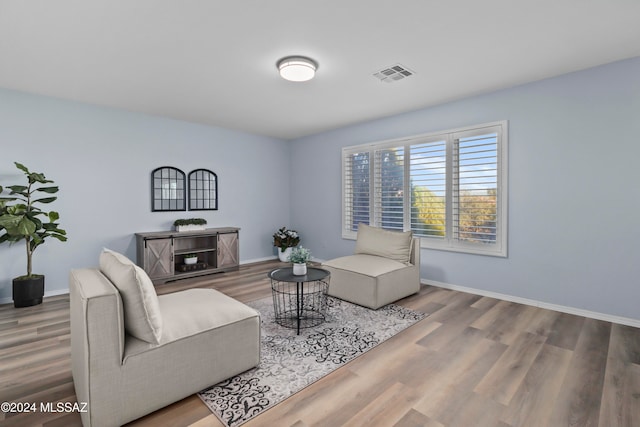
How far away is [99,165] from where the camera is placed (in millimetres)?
4410

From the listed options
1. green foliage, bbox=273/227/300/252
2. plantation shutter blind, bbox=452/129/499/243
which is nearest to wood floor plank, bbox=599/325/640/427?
plantation shutter blind, bbox=452/129/499/243

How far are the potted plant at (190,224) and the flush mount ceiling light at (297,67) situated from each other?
10.1 feet

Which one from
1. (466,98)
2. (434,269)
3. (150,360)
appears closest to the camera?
(150,360)

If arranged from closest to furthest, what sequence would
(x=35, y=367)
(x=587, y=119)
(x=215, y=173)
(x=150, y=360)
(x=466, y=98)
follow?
1. (x=150, y=360)
2. (x=35, y=367)
3. (x=587, y=119)
4. (x=466, y=98)
5. (x=215, y=173)

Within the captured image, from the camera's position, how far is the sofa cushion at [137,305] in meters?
1.74

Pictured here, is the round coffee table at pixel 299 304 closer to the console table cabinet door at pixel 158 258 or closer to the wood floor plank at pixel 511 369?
the wood floor plank at pixel 511 369

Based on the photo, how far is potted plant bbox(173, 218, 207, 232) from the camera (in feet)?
16.3

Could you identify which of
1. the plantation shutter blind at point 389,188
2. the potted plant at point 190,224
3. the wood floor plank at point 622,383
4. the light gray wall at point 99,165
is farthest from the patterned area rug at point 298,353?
the light gray wall at point 99,165

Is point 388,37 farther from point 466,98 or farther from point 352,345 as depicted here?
point 352,345

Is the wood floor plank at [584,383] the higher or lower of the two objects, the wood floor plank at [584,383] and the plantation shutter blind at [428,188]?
the lower

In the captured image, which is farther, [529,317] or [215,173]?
[215,173]

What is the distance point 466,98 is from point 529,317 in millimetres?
2783

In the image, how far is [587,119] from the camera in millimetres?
3230

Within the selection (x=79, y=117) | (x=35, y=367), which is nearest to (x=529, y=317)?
(x=35, y=367)
